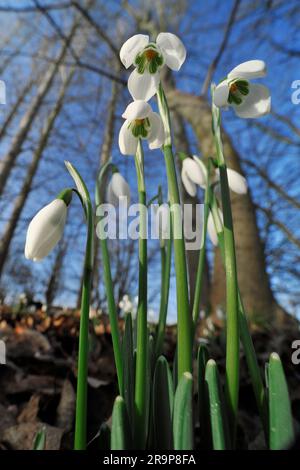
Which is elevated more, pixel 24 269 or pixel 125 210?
pixel 24 269

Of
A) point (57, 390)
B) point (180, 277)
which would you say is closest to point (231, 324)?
point (180, 277)

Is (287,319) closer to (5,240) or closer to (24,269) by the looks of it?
(5,240)

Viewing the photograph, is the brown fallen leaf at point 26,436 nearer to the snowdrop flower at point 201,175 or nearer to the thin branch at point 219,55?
the snowdrop flower at point 201,175

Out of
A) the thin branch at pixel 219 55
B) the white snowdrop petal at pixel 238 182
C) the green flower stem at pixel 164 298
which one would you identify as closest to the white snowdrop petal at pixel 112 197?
the green flower stem at pixel 164 298

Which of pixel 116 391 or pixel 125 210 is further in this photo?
pixel 116 391
